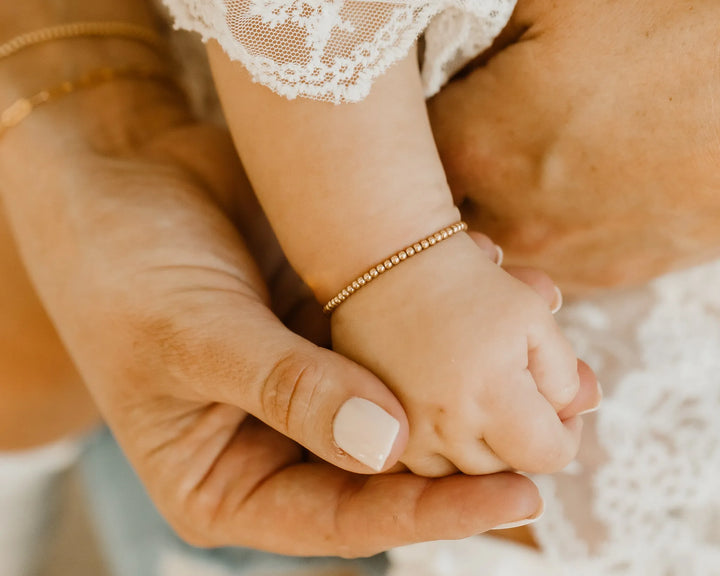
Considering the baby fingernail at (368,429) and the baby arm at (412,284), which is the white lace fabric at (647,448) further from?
the baby fingernail at (368,429)

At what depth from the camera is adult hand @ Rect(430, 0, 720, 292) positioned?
0.58m

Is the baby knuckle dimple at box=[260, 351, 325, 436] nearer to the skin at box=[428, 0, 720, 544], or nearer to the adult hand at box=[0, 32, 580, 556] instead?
the adult hand at box=[0, 32, 580, 556]

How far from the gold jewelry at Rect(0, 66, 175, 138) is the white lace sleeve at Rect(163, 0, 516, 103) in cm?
33

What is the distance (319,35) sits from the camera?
527 mm

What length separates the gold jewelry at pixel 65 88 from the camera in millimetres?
809

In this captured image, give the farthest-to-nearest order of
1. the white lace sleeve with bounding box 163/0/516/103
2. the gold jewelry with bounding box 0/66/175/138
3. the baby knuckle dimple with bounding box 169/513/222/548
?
the gold jewelry with bounding box 0/66/175/138, the baby knuckle dimple with bounding box 169/513/222/548, the white lace sleeve with bounding box 163/0/516/103

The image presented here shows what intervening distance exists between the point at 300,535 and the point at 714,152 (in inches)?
21.3

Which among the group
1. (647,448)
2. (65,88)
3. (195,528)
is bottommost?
(647,448)

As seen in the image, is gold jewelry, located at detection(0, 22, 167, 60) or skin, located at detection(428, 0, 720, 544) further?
gold jewelry, located at detection(0, 22, 167, 60)

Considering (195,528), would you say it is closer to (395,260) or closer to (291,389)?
(291,389)

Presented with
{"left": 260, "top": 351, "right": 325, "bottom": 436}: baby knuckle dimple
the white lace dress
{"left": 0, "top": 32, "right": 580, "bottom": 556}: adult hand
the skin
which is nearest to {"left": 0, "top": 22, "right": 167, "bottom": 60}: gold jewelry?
{"left": 0, "top": 32, "right": 580, "bottom": 556}: adult hand

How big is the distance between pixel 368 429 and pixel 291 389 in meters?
0.08

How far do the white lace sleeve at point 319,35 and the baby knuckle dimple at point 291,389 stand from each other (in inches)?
9.0

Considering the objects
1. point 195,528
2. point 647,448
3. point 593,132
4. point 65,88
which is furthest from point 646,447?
point 65,88
